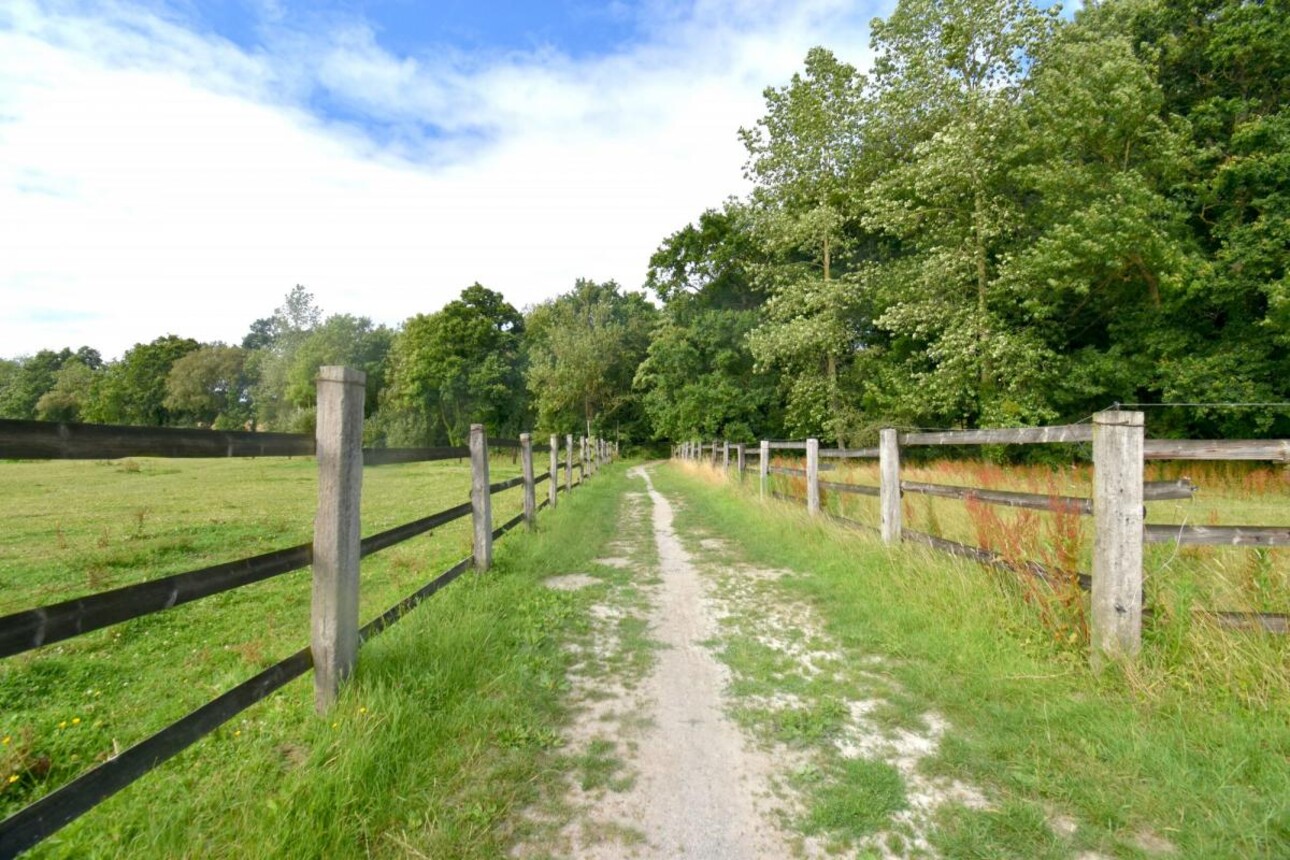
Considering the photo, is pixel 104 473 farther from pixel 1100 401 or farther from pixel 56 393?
pixel 56 393

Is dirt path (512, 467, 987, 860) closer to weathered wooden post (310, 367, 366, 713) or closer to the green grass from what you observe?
the green grass

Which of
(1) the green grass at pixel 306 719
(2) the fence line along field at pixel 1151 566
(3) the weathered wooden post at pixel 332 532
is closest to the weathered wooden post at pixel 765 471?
(1) the green grass at pixel 306 719

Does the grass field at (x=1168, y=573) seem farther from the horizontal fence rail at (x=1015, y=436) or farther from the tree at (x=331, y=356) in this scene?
the tree at (x=331, y=356)

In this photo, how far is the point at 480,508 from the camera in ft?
17.2

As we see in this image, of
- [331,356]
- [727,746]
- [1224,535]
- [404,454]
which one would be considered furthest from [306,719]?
[331,356]

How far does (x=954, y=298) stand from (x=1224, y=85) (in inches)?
358

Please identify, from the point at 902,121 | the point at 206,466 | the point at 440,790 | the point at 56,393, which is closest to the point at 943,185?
the point at 902,121

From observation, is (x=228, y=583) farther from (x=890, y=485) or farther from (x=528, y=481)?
(x=890, y=485)

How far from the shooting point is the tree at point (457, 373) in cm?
4497

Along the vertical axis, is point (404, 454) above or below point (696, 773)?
above

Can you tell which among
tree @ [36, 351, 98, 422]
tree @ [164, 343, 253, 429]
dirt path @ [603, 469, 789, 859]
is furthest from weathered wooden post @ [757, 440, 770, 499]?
tree @ [36, 351, 98, 422]

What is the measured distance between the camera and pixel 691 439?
2581 cm

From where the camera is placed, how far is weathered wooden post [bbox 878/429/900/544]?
19.1ft

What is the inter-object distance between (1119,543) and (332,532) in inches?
166
